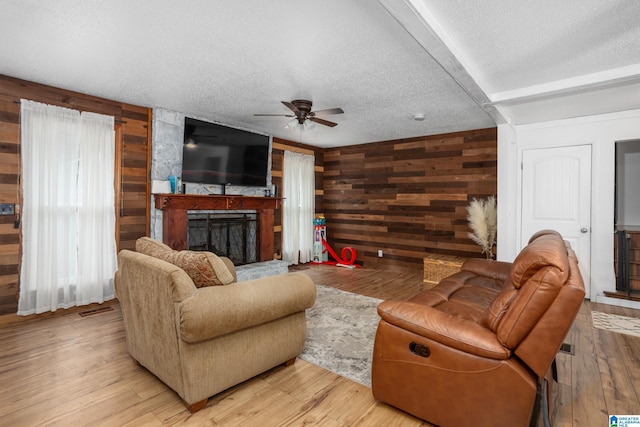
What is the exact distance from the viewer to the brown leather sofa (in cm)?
145

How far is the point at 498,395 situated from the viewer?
5.05 feet

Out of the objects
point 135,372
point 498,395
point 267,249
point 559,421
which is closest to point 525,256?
point 498,395

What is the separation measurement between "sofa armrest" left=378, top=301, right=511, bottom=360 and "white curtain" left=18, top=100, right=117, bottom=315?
11.6ft

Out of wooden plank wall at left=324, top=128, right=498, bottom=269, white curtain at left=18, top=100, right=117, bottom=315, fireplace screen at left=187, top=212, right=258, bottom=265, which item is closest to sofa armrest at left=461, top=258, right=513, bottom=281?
wooden plank wall at left=324, top=128, right=498, bottom=269

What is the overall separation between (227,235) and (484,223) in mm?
3840

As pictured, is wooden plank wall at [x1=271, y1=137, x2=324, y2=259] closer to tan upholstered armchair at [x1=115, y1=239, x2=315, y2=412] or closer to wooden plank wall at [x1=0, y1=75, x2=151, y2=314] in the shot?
wooden plank wall at [x1=0, y1=75, x2=151, y2=314]

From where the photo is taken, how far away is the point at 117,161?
3975mm

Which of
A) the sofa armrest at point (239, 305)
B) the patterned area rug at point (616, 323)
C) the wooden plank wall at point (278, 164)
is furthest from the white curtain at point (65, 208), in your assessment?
the patterned area rug at point (616, 323)

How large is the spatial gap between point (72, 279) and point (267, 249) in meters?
2.61

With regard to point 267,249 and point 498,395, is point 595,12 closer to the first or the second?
point 498,395

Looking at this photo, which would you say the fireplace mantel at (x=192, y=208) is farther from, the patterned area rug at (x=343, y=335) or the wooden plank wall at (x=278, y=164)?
the patterned area rug at (x=343, y=335)

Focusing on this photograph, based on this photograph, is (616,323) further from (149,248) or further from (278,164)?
(278,164)

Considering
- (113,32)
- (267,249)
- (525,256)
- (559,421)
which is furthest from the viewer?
(267,249)

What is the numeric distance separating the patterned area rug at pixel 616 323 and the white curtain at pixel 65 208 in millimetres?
5466
